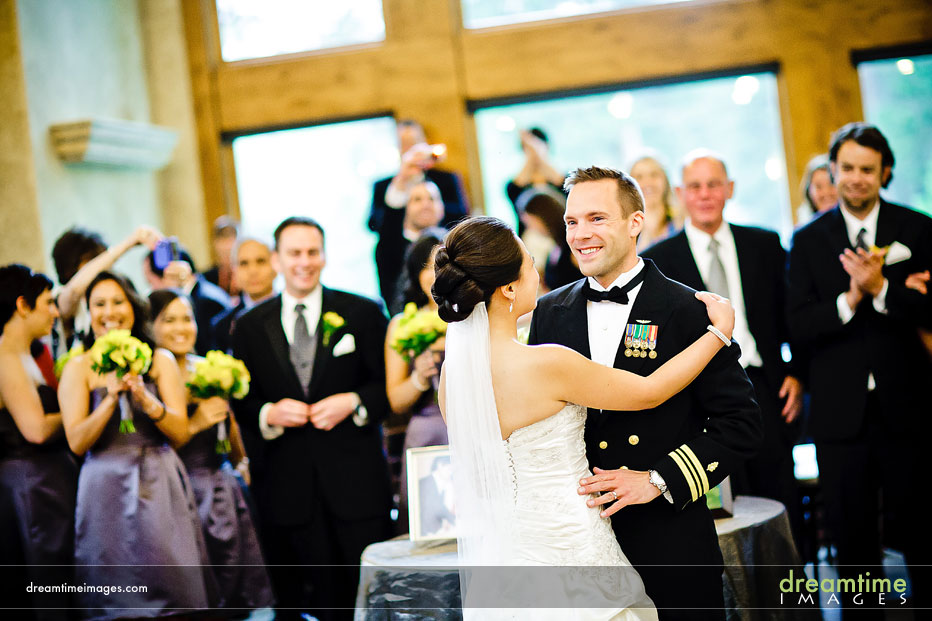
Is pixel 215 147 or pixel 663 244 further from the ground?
pixel 215 147

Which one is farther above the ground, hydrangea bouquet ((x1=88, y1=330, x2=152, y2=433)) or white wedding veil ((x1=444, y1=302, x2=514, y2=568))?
hydrangea bouquet ((x1=88, y1=330, x2=152, y2=433))

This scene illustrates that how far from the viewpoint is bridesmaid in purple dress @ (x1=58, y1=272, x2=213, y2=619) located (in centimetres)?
410

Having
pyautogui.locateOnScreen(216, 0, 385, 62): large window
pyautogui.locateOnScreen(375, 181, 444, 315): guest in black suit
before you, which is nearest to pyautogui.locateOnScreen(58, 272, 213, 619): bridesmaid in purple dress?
pyautogui.locateOnScreen(375, 181, 444, 315): guest in black suit

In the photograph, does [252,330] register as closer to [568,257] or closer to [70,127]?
[568,257]

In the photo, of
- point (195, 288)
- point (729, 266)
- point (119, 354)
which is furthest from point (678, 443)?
point (195, 288)

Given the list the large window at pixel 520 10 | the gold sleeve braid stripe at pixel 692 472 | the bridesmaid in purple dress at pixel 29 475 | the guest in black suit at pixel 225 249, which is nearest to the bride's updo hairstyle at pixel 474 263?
the gold sleeve braid stripe at pixel 692 472

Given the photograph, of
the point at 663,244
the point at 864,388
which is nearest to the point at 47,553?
the point at 663,244

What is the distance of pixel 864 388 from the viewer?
13.3 ft

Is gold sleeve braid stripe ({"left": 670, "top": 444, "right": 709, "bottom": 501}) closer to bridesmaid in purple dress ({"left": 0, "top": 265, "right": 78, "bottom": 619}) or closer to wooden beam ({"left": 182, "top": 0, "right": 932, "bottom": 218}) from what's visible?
bridesmaid in purple dress ({"left": 0, "top": 265, "right": 78, "bottom": 619})

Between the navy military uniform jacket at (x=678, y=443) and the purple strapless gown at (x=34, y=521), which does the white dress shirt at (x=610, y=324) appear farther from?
the purple strapless gown at (x=34, y=521)

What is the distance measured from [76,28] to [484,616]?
608 centimetres

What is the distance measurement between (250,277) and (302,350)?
118 centimetres

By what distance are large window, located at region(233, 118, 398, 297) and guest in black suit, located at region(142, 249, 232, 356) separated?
1604 mm

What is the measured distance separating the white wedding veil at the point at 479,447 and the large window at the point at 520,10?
5.45 m
